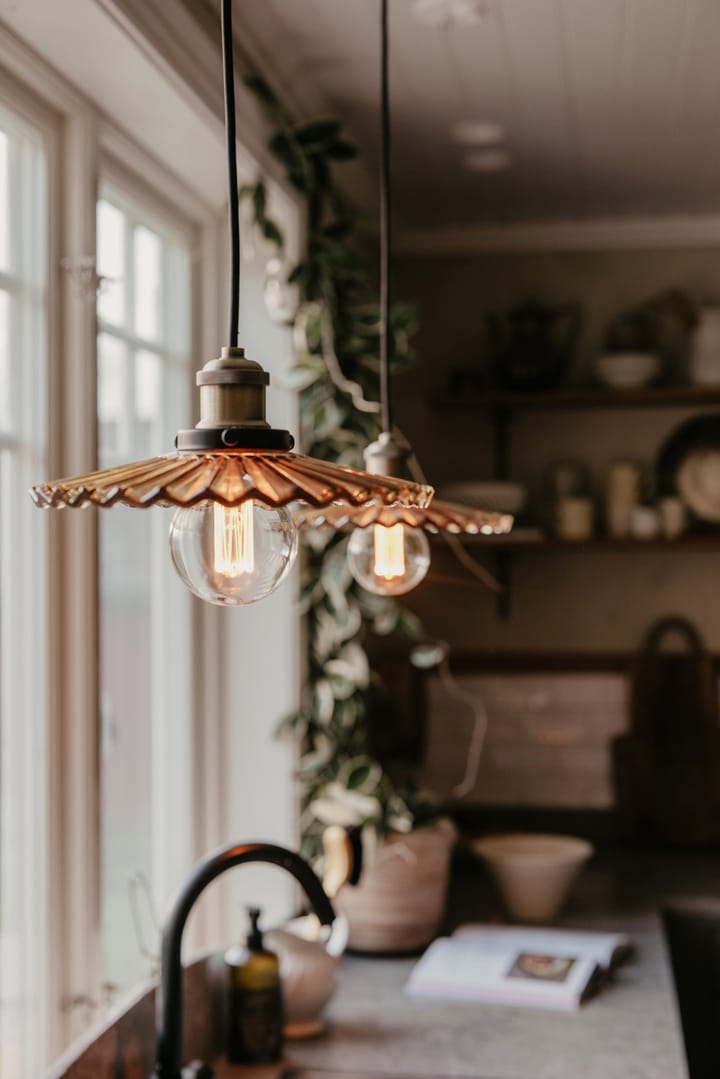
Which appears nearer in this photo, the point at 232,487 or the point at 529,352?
the point at 232,487

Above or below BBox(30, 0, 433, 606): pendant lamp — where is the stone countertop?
below

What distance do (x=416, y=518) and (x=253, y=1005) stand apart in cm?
107

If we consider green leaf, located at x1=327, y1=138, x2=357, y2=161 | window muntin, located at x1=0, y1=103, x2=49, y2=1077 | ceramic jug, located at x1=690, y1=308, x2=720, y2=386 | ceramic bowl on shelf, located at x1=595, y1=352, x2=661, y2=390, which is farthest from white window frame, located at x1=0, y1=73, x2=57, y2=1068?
ceramic jug, located at x1=690, y1=308, x2=720, y2=386

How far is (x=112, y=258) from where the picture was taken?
7.22 feet

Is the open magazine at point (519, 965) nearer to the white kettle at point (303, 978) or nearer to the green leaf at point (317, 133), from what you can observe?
the white kettle at point (303, 978)

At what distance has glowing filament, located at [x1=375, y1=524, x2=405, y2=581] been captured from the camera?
4.42ft

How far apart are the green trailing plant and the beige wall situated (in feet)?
3.26

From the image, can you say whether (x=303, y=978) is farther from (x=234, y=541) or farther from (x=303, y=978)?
(x=234, y=541)

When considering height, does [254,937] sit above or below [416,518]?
below

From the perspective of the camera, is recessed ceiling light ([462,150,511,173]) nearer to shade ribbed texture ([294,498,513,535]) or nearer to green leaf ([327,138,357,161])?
green leaf ([327,138,357,161])

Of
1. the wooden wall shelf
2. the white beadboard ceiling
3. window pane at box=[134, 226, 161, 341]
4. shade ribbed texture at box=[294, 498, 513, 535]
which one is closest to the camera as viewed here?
shade ribbed texture at box=[294, 498, 513, 535]

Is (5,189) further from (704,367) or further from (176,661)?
(704,367)

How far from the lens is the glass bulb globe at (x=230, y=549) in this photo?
86cm

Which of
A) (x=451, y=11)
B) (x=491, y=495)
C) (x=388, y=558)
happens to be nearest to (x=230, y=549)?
(x=388, y=558)
